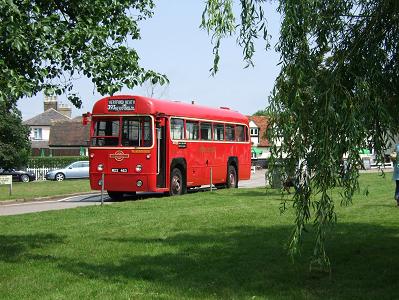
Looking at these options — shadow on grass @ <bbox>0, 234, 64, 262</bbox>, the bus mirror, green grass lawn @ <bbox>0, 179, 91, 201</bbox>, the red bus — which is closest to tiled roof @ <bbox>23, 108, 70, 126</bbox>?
→ green grass lawn @ <bbox>0, 179, 91, 201</bbox>

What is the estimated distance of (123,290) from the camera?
23.1 ft

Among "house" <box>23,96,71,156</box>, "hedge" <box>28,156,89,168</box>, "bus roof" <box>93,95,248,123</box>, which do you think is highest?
"house" <box>23,96,71,156</box>

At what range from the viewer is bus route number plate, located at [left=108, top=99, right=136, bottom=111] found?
20891 mm

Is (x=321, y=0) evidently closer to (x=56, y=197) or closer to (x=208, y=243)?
(x=208, y=243)

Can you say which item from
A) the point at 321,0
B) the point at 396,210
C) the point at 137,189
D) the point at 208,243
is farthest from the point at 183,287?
the point at 137,189

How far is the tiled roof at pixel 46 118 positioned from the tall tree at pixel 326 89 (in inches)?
3139

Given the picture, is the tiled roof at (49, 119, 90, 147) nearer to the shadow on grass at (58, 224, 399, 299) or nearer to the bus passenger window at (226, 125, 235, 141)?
the bus passenger window at (226, 125, 235, 141)

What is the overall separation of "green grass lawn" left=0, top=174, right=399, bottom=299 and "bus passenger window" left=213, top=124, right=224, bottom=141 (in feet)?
35.0

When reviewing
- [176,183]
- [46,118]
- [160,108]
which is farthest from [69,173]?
[46,118]

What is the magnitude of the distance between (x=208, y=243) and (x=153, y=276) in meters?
2.53

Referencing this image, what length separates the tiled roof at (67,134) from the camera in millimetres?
78562

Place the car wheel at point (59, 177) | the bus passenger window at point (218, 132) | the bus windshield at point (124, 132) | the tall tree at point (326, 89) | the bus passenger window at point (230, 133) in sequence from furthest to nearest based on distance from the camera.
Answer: the car wheel at point (59, 177) < the bus passenger window at point (230, 133) < the bus passenger window at point (218, 132) < the bus windshield at point (124, 132) < the tall tree at point (326, 89)

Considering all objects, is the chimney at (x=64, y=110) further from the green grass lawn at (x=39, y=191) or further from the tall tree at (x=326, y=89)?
the tall tree at (x=326, y=89)

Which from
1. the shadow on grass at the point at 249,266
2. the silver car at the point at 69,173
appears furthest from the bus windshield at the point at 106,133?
the silver car at the point at 69,173
